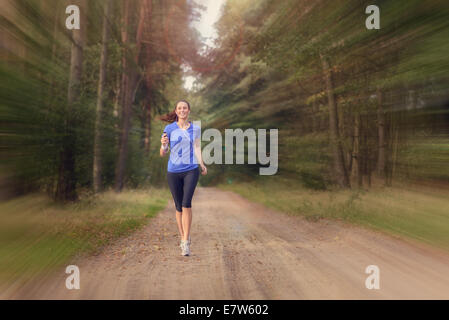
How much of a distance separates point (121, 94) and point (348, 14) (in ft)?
36.2

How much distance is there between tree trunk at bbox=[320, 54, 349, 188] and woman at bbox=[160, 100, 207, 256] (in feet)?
29.5

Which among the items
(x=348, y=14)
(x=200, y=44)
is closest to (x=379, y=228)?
(x=348, y=14)

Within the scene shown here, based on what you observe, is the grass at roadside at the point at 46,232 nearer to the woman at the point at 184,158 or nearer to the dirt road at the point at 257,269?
the dirt road at the point at 257,269

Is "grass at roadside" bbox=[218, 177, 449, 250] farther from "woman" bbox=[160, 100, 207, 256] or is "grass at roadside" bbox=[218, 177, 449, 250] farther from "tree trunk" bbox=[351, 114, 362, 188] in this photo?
"woman" bbox=[160, 100, 207, 256]

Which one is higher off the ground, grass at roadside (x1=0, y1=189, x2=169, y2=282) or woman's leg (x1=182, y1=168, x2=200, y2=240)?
woman's leg (x1=182, y1=168, x2=200, y2=240)

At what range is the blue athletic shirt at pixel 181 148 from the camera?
573 cm

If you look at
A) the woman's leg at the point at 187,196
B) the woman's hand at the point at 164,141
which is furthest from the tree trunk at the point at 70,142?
the woman's leg at the point at 187,196

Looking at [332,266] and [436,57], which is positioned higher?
[436,57]

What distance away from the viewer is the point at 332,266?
4902 mm

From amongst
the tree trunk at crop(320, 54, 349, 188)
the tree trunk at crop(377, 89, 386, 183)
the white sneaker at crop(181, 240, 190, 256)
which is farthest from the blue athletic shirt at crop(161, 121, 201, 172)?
the tree trunk at crop(320, 54, 349, 188)

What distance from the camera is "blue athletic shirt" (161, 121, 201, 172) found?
5730mm

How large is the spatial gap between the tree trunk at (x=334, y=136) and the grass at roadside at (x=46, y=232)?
7.67 meters

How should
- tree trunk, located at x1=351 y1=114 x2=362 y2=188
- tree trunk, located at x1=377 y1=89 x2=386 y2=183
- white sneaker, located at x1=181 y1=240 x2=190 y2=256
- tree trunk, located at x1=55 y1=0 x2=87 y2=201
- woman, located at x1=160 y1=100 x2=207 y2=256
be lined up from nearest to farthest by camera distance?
white sneaker, located at x1=181 y1=240 x2=190 y2=256 → woman, located at x1=160 y1=100 x2=207 y2=256 → tree trunk, located at x1=55 y1=0 x2=87 y2=201 → tree trunk, located at x1=377 y1=89 x2=386 y2=183 → tree trunk, located at x1=351 y1=114 x2=362 y2=188

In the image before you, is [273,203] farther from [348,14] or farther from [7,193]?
[7,193]
